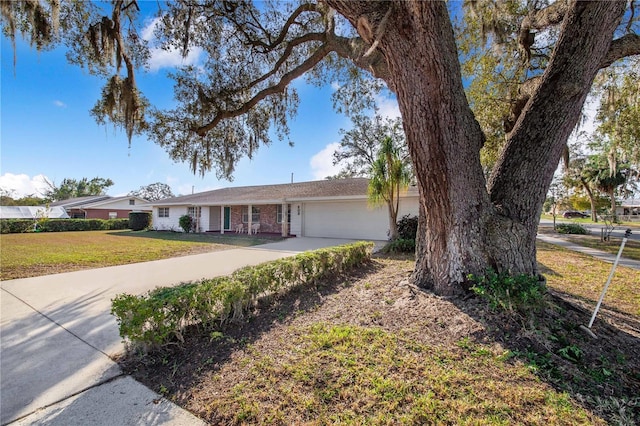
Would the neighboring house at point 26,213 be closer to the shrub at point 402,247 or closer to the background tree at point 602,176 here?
the shrub at point 402,247

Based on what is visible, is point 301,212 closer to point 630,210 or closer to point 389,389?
point 389,389

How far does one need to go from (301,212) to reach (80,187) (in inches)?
2458

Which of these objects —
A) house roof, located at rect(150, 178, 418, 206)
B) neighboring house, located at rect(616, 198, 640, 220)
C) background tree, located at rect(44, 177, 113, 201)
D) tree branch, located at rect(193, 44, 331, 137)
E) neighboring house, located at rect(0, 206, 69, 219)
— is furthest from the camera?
background tree, located at rect(44, 177, 113, 201)

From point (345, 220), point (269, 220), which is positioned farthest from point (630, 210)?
point (269, 220)

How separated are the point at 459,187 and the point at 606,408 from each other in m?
2.34

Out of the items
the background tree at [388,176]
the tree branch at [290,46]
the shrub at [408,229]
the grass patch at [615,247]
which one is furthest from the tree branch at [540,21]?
the grass patch at [615,247]

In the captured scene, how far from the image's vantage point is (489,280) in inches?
136

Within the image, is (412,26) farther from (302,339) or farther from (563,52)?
(302,339)

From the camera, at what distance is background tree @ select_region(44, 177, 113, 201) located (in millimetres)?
54191

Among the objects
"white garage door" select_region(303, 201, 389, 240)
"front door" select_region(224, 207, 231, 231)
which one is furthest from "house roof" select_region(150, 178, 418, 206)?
"front door" select_region(224, 207, 231, 231)

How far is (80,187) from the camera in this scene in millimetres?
56000

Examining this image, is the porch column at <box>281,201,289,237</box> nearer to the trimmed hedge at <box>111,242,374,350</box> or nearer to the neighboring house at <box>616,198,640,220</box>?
the trimmed hedge at <box>111,242,374,350</box>

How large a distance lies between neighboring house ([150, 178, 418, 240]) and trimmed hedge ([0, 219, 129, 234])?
725cm

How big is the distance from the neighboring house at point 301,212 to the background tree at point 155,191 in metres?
40.8
